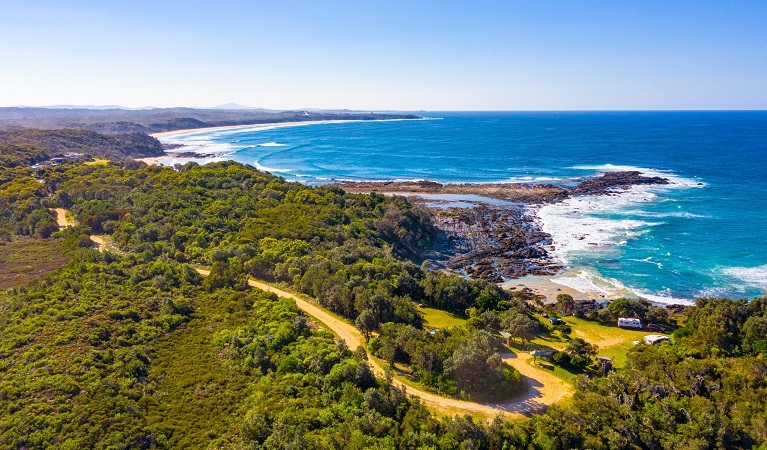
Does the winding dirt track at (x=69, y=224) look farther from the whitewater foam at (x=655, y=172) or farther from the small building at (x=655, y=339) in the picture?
the whitewater foam at (x=655, y=172)

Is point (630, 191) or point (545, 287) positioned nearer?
point (545, 287)

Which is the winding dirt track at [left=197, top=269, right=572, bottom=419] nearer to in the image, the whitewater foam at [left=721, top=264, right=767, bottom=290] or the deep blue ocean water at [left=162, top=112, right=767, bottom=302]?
the deep blue ocean water at [left=162, top=112, right=767, bottom=302]

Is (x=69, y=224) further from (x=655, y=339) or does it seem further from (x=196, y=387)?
(x=655, y=339)

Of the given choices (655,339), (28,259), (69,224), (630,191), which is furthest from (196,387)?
(630,191)

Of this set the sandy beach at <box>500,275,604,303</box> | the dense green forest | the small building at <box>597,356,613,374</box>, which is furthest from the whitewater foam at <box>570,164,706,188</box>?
the small building at <box>597,356,613,374</box>

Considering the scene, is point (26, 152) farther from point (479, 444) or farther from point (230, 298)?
point (479, 444)

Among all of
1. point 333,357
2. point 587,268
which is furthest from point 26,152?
point 587,268

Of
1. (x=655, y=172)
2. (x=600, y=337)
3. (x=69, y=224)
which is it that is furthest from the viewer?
(x=655, y=172)

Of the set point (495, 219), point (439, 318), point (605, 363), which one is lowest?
point (439, 318)
